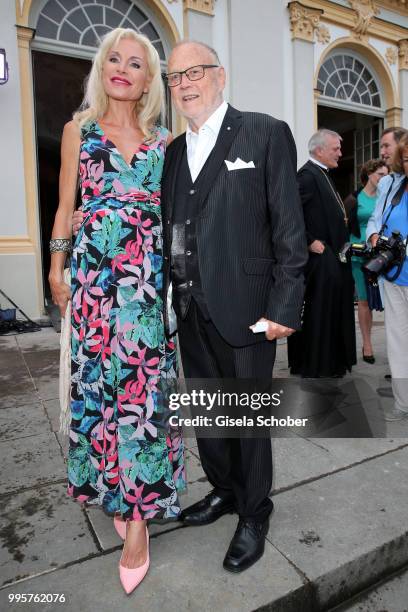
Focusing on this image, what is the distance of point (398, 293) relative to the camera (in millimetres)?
3117

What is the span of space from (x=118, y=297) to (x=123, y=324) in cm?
10

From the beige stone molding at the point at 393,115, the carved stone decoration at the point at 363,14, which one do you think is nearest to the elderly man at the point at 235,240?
the carved stone decoration at the point at 363,14

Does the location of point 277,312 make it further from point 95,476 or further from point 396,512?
point 396,512

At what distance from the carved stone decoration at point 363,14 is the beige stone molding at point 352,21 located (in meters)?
0.08

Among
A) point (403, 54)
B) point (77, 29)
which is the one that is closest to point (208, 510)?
point (77, 29)

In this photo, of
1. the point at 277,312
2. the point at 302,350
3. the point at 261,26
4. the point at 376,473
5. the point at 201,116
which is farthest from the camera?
the point at 261,26

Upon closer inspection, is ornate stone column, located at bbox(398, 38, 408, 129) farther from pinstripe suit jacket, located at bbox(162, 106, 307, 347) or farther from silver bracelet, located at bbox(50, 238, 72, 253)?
silver bracelet, located at bbox(50, 238, 72, 253)

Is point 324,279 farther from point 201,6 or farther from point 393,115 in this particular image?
point 393,115

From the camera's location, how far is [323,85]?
994cm

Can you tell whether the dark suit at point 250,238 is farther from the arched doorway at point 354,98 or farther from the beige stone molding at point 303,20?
the arched doorway at point 354,98

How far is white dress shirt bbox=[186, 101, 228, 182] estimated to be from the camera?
5.87 feet

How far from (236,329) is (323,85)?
32.2ft

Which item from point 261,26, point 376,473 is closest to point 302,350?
point 376,473

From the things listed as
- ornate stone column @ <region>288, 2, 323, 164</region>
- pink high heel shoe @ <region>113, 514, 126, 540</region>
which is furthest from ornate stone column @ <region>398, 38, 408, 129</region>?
pink high heel shoe @ <region>113, 514, 126, 540</region>
